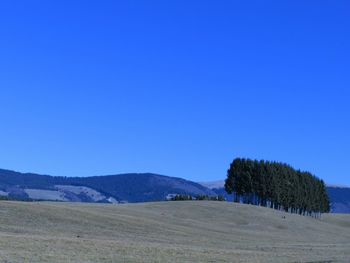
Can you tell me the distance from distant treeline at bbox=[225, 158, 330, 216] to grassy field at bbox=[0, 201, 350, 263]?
28.5m

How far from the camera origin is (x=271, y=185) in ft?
487

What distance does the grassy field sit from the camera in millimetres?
35688

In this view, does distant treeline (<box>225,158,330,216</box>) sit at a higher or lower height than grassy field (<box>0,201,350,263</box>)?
higher

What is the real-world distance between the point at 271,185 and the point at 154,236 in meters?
93.0

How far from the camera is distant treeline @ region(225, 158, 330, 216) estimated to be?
148 metres

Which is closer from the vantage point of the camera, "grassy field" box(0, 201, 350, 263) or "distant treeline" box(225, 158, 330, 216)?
"grassy field" box(0, 201, 350, 263)

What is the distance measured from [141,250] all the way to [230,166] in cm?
11188

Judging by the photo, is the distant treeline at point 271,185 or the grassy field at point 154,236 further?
the distant treeline at point 271,185

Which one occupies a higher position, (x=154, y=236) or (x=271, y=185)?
(x=271, y=185)

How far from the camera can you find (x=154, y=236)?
58.4 meters

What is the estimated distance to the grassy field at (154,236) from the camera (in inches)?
1405

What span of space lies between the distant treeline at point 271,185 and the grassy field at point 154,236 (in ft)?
93.4

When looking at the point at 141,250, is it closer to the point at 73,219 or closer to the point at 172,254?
the point at 172,254

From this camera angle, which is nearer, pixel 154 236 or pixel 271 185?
pixel 154 236
